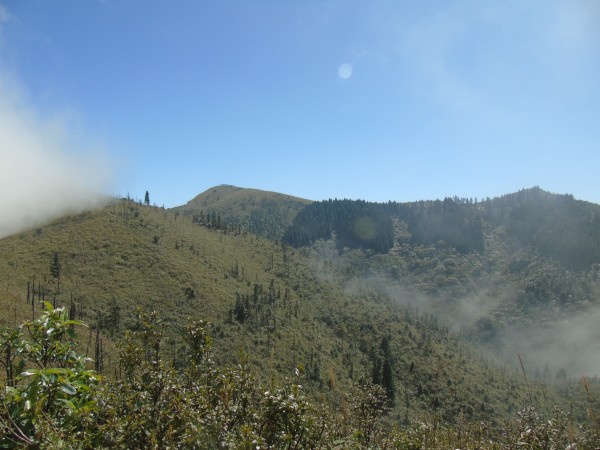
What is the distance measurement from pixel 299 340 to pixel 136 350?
131 meters

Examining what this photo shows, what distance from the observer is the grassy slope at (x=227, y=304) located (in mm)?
112188

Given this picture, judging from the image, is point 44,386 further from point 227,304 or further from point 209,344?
point 227,304

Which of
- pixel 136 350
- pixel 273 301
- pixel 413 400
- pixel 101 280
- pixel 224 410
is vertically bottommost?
pixel 413 400

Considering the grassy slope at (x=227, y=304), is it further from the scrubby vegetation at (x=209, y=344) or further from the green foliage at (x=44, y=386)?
the green foliage at (x=44, y=386)

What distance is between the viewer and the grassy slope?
112188 mm

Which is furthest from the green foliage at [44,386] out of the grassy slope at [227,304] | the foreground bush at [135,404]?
the grassy slope at [227,304]

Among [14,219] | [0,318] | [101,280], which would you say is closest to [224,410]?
[0,318]

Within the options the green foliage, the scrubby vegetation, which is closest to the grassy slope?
the scrubby vegetation

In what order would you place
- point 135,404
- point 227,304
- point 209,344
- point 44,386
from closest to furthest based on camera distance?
1. point 44,386
2. point 135,404
3. point 209,344
4. point 227,304

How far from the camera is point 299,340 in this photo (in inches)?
5305

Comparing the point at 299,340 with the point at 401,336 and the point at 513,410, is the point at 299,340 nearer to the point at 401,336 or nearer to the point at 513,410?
the point at 401,336

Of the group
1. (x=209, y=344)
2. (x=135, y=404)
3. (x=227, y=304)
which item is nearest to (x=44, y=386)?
(x=135, y=404)

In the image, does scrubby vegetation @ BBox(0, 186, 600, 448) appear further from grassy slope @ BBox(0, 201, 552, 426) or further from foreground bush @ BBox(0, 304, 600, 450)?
grassy slope @ BBox(0, 201, 552, 426)

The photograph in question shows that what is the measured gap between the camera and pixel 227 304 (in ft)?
435
